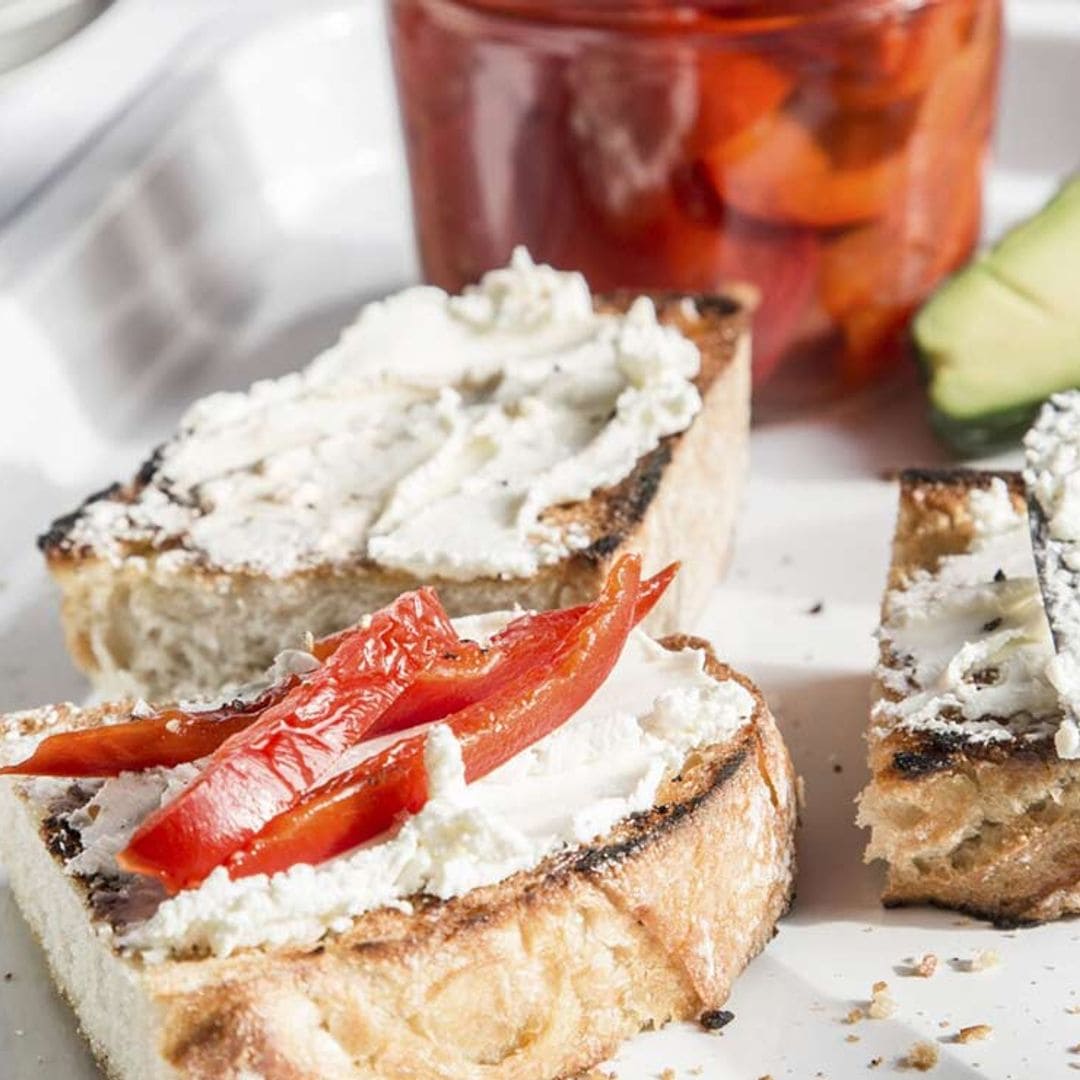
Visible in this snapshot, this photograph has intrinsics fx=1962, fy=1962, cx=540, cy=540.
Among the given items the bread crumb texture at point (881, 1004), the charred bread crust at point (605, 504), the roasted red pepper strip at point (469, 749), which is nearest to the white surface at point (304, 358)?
the bread crumb texture at point (881, 1004)

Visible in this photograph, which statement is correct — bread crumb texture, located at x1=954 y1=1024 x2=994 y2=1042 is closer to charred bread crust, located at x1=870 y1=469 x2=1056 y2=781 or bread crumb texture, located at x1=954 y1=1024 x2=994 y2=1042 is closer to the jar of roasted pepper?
charred bread crust, located at x1=870 y1=469 x2=1056 y2=781

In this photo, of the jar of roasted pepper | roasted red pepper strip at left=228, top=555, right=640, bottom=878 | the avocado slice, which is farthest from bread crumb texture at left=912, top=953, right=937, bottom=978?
the jar of roasted pepper

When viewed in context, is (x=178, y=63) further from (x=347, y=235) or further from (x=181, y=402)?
(x=181, y=402)

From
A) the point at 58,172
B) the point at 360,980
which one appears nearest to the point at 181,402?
the point at 58,172

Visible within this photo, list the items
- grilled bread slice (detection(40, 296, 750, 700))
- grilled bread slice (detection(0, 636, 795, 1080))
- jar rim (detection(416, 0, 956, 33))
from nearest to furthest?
grilled bread slice (detection(0, 636, 795, 1080))
grilled bread slice (detection(40, 296, 750, 700))
jar rim (detection(416, 0, 956, 33))

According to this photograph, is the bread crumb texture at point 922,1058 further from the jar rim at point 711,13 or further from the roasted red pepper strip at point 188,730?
the jar rim at point 711,13

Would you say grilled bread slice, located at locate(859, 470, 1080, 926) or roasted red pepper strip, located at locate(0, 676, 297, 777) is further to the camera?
grilled bread slice, located at locate(859, 470, 1080, 926)
